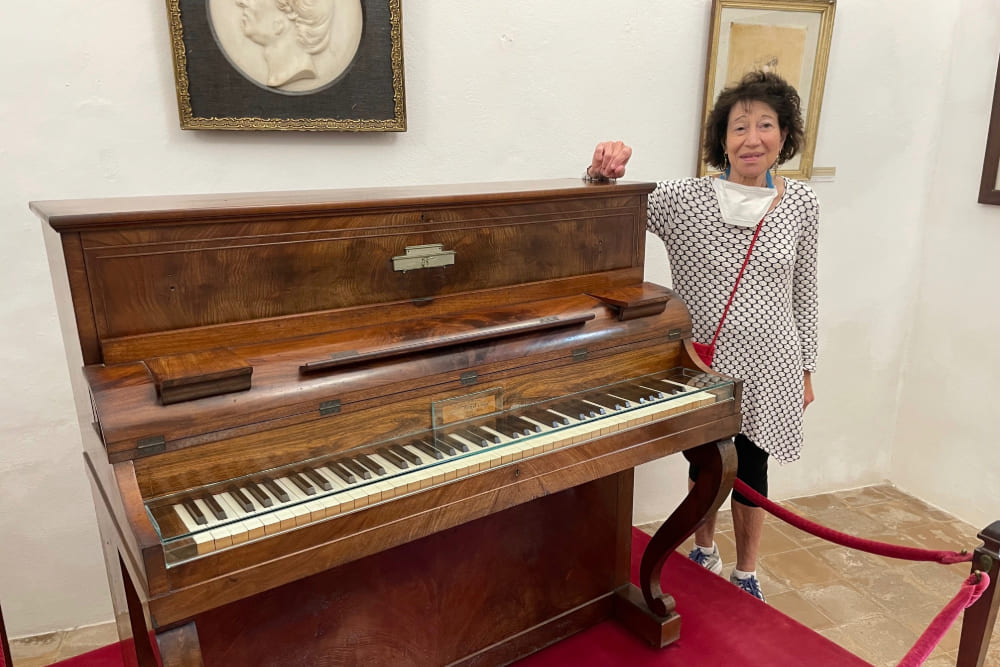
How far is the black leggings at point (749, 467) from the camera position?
2.70m

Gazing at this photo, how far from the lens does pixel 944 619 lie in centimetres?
179

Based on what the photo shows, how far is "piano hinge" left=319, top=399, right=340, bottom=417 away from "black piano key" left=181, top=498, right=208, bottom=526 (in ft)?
1.05

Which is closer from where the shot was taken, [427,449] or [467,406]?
[427,449]

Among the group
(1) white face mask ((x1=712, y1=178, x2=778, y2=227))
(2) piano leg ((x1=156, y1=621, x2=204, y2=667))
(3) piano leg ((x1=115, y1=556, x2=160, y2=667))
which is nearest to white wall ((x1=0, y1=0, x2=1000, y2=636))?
(1) white face mask ((x1=712, y1=178, x2=778, y2=227))

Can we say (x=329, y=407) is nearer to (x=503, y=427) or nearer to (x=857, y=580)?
(x=503, y=427)

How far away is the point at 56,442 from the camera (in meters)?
2.78

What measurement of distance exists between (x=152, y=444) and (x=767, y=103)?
214 centimetres

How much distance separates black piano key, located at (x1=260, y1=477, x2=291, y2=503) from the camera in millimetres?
1463

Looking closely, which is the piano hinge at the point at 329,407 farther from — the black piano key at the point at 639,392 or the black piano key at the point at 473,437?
the black piano key at the point at 639,392

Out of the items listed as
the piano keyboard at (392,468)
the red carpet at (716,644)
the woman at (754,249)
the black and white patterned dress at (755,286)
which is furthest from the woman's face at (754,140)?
the red carpet at (716,644)

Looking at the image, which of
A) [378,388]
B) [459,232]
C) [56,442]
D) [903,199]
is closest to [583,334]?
[459,232]

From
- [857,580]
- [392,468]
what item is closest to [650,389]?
[392,468]

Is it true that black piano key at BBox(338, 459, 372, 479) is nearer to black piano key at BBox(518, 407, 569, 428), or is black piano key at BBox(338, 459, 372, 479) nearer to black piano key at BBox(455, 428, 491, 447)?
black piano key at BBox(455, 428, 491, 447)

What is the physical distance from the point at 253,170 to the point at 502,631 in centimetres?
193
